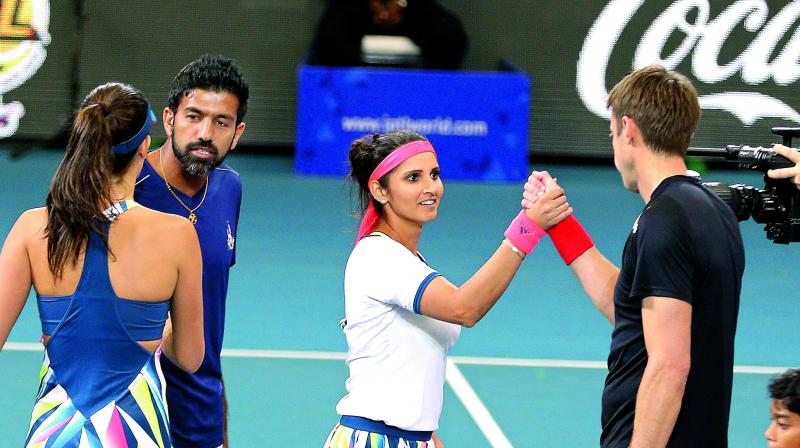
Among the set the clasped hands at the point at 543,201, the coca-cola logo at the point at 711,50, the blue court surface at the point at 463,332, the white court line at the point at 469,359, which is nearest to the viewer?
the clasped hands at the point at 543,201

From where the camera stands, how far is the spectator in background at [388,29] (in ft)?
41.8

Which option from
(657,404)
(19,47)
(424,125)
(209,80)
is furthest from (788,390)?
(19,47)

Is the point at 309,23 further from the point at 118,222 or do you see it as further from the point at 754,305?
the point at 118,222

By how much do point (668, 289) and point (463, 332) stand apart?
4879 mm

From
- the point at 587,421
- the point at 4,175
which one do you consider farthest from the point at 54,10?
the point at 587,421

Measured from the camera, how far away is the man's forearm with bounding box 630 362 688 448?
3.03 meters

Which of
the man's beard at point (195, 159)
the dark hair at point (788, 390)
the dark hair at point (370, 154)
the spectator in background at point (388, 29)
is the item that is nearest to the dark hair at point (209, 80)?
the man's beard at point (195, 159)

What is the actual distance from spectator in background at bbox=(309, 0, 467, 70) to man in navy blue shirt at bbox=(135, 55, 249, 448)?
8.66 m

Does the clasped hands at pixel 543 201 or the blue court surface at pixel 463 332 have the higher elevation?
the clasped hands at pixel 543 201

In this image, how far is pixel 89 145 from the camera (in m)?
3.25

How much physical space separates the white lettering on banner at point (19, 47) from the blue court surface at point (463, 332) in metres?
1.18

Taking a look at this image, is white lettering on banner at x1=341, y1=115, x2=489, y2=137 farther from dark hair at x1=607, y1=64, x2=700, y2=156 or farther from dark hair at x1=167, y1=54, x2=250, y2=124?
dark hair at x1=607, y1=64, x2=700, y2=156

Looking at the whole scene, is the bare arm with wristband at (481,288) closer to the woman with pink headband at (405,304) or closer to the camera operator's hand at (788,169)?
the woman with pink headband at (405,304)

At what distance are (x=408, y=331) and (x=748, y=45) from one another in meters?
10.4
